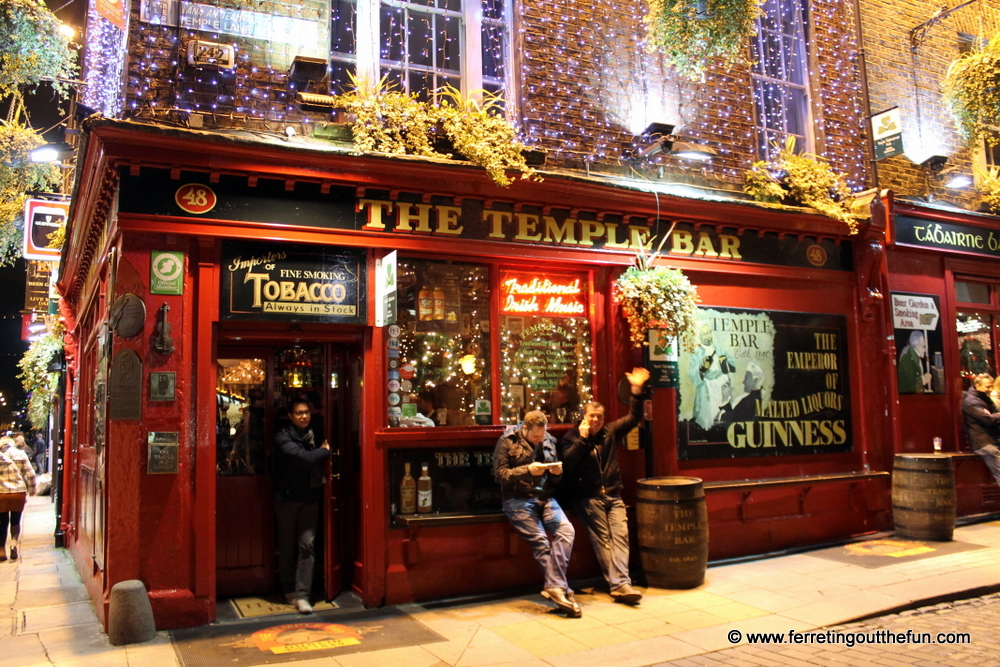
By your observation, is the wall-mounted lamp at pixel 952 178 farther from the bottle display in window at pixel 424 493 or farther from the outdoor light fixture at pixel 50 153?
the outdoor light fixture at pixel 50 153

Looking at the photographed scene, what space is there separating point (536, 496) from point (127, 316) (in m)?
3.94

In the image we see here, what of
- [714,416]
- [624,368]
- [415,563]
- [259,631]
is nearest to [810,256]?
[714,416]

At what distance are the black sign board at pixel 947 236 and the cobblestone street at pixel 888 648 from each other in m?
5.91

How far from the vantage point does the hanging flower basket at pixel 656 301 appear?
8.04 m

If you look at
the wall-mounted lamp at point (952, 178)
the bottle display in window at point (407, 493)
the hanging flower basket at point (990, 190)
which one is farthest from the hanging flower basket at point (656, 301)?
the hanging flower basket at point (990, 190)

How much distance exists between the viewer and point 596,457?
7527 mm

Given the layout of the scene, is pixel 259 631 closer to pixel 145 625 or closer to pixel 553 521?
pixel 145 625

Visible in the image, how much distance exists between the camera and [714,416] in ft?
29.4

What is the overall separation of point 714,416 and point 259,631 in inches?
217

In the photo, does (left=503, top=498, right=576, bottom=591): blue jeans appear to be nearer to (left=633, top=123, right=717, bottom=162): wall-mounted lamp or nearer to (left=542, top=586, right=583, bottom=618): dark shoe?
(left=542, top=586, right=583, bottom=618): dark shoe

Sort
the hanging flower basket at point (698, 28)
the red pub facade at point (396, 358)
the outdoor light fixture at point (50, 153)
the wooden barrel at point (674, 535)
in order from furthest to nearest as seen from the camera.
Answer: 1. the outdoor light fixture at point (50, 153)
2. the hanging flower basket at point (698, 28)
3. the wooden barrel at point (674, 535)
4. the red pub facade at point (396, 358)

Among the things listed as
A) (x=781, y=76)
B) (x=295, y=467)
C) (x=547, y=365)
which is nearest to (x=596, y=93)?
(x=547, y=365)

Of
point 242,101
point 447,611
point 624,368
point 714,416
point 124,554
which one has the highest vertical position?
point 242,101

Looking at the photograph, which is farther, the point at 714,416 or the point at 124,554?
the point at 714,416
